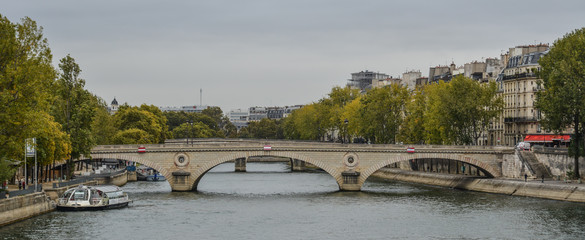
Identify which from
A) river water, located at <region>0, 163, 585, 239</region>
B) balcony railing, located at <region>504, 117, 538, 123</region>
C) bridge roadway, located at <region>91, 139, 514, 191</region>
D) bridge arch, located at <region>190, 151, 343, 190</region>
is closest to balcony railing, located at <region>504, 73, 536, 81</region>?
balcony railing, located at <region>504, 117, 538, 123</region>

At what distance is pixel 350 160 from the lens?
80250 millimetres

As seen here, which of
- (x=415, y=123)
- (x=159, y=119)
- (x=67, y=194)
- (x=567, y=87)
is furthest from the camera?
(x=159, y=119)

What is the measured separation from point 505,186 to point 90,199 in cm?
3507

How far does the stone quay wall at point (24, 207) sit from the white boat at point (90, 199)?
3.42 feet

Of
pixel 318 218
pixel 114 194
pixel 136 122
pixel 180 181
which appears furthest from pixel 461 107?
pixel 136 122

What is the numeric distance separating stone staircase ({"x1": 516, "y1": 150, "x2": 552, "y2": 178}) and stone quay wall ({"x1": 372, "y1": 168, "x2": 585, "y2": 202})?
11.4ft

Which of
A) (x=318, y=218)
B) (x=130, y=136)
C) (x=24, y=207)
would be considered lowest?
(x=318, y=218)

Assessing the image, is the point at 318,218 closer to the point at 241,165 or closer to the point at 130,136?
the point at 130,136

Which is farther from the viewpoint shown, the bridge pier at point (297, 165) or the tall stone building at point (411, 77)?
the tall stone building at point (411, 77)

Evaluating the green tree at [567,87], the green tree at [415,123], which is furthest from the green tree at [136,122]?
the green tree at [567,87]

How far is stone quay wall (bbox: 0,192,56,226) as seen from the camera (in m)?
52.1

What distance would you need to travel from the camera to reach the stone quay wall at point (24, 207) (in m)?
52.1

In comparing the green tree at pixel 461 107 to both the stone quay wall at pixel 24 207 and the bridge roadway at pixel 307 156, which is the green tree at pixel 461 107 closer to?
the bridge roadway at pixel 307 156

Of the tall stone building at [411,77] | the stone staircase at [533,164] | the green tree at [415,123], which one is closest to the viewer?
the stone staircase at [533,164]
